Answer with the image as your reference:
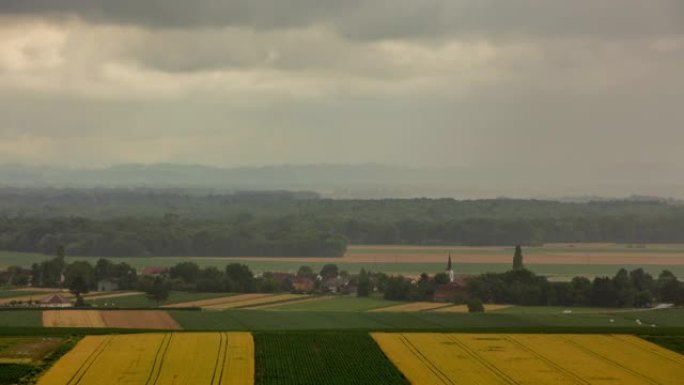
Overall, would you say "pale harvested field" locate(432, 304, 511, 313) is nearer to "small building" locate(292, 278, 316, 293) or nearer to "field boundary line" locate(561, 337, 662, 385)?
"small building" locate(292, 278, 316, 293)

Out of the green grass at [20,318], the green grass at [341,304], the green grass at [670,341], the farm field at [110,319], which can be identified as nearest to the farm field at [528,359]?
the green grass at [670,341]

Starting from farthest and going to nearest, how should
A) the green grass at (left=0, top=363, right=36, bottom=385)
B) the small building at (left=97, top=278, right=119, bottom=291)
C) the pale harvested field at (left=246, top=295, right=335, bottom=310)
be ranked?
the small building at (left=97, top=278, right=119, bottom=291), the pale harvested field at (left=246, top=295, right=335, bottom=310), the green grass at (left=0, top=363, right=36, bottom=385)

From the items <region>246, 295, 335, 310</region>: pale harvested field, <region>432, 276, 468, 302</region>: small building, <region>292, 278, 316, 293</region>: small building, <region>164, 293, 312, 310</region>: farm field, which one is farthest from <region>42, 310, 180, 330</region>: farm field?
<region>292, 278, 316, 293</region>: small building

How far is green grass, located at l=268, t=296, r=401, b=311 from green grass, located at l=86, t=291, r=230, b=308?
24.4 feet

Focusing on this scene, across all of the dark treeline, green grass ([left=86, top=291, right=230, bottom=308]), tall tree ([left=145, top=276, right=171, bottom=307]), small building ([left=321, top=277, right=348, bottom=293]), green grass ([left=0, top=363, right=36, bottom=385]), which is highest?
the dark treeline

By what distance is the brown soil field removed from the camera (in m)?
62.2

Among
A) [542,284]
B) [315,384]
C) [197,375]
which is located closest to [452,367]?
[315,384]

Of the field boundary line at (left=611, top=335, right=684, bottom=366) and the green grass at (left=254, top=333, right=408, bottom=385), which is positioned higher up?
the field boundary line at (left=611, top=335, right=684, bottom=366)

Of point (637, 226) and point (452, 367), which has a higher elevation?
point (637, 226)

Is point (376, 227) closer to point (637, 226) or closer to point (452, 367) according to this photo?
point (637, 226)

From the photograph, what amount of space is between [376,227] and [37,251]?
47663 millimetres

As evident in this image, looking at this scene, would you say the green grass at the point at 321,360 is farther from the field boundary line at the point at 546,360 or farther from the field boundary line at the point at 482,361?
the field boundary line at the point at 546,360

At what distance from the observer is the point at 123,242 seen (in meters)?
135

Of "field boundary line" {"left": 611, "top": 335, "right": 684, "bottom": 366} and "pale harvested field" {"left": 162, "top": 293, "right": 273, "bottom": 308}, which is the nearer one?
"field boundary line" {"left": 611, "top": 335, "right": 684, "bottom": 366}
